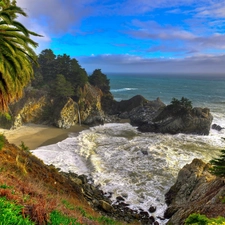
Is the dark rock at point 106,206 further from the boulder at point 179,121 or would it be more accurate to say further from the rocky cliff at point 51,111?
the boulder at point 179,121

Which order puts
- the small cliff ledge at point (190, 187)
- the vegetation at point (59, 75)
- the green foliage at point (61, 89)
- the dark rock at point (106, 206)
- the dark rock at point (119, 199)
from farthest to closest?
the vegetation at point (59, 75) < the green foliage at point (61, 89) < the dark rock at point (119, 199) < the dark rock at point (106, 206) < the small cliff ledge at point (190, 187)

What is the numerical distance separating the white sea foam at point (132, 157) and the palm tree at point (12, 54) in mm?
13855

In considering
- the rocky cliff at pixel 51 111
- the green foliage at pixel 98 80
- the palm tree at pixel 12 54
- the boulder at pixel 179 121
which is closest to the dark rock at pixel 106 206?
the palm tree at pixel 12 54

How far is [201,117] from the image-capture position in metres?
37.0

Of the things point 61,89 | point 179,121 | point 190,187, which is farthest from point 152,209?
point 61,89

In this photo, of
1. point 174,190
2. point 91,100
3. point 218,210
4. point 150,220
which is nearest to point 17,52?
point 218,210

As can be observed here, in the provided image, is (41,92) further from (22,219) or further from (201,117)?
(22,219)

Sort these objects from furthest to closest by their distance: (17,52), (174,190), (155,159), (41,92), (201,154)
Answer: (41,92) → (201,154) → (155,159) → (174,190) → (17,52)

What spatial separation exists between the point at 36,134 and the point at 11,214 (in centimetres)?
3018

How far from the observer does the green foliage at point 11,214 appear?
12.7 feet

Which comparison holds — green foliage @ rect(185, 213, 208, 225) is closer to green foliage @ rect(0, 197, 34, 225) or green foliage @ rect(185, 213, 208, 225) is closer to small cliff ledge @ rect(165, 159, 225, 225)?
green foliage @ rect(0, 197, 34, 225)

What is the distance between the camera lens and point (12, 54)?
670 cm

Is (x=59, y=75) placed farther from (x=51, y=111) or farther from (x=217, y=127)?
(x=217, y=127)

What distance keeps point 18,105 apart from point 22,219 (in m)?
36.9
